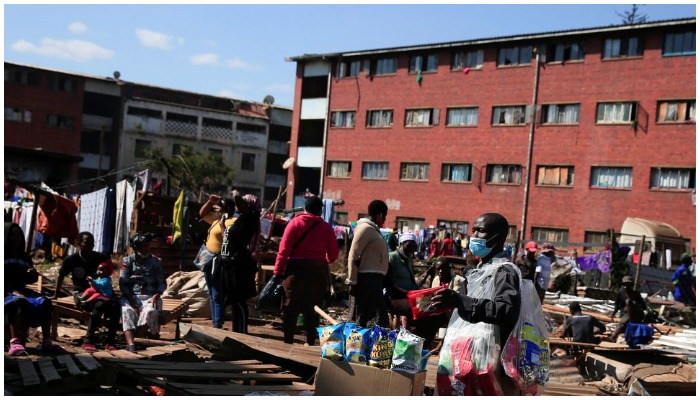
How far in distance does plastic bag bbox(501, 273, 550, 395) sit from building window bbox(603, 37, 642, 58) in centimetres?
3440

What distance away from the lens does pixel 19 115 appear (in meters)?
53.6

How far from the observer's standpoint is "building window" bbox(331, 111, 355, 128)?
47.6m

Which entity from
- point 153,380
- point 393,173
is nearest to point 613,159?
point 393,173

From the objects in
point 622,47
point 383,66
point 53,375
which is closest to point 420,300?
point 53,375

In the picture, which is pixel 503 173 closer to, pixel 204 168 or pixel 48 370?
pixel 204 168

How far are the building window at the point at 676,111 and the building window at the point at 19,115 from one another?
38.7 metres

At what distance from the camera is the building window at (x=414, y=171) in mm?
43844

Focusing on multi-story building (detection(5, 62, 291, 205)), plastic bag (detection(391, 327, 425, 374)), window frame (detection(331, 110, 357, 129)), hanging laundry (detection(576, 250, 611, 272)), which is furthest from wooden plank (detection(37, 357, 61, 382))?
multi-story building (detection(5, 62, 291, 205))

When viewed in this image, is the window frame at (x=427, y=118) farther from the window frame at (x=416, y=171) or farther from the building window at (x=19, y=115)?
the building window at (x=19, y=115)

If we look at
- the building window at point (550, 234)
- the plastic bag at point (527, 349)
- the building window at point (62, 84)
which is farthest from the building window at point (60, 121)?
the plastic bag at point (527, 349)

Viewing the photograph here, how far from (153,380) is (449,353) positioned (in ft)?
8.14

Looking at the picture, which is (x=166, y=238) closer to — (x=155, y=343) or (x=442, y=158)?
(x=155, y=343)

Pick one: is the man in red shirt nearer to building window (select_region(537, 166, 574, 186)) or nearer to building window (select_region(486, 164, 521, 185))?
building window (select_region(537, 166, 574, 186))

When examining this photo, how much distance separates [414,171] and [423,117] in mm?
2915
